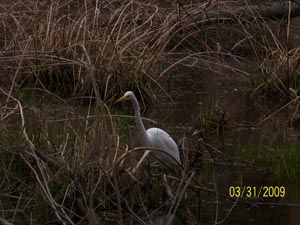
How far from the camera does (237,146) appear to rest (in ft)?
29.5

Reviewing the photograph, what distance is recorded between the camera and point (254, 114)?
1084cm

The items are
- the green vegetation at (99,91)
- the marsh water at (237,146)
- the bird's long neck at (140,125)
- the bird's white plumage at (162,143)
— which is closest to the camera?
the green vegetation at (99,91)

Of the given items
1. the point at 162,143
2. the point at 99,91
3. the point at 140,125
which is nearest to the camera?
the point at 140,125

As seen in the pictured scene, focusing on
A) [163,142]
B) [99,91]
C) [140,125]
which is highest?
[140,125]

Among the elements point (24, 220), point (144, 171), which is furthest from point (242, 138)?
point (24, 220)

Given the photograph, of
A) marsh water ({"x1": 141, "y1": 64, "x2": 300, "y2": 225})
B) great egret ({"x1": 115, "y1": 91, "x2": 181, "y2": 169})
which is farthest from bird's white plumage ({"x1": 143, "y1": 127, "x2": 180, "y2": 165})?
marsh water ({"x1": 141, "y1": 64, "x2": 300, "y2": 225})

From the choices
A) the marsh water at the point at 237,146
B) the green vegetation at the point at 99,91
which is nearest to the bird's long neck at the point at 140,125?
the green vegetation at the point at 99,91

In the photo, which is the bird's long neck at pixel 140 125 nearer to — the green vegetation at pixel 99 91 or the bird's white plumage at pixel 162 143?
the bird's white plumage at pixel 162 143

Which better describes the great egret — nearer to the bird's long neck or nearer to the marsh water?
the bird's long neck

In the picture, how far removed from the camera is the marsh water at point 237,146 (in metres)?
7.03

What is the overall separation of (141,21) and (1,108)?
172 inches

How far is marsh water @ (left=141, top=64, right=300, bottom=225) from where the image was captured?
7.03 meters

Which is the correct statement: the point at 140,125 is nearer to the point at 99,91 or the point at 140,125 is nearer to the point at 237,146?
the point at 237,146

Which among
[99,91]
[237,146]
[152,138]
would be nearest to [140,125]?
[152,138]
